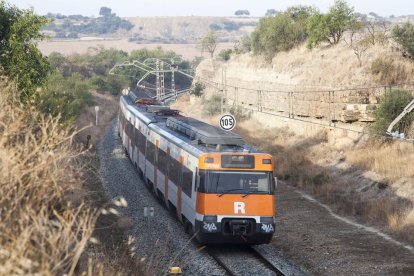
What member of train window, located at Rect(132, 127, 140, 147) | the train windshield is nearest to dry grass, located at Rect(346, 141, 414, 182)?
train window, located at Rect(132, 127, 140, 147)

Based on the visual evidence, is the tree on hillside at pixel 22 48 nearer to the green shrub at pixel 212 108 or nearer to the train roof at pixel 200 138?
the train roof at pixel 200 138

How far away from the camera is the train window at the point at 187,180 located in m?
19.2

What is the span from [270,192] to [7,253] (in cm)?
1159

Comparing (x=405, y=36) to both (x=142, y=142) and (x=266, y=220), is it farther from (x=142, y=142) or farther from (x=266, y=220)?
(x=266, y=220)

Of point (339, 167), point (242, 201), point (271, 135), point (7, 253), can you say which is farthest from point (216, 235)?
point (271, 135)

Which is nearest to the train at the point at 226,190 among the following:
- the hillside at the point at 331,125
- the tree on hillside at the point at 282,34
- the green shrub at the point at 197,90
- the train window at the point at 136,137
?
the hillside at the point at 331,125

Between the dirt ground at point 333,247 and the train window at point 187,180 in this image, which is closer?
→ the dirt ground at point 333,247

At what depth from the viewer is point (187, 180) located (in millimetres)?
19641

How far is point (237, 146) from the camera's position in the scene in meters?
19.7

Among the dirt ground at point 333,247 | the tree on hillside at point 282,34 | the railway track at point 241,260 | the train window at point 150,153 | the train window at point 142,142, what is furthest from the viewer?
the tree on hillside at point 282,34

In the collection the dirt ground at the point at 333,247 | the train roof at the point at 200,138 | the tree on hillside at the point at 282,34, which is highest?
the tree on hillside at the point at 282,34

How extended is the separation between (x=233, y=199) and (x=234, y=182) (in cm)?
47

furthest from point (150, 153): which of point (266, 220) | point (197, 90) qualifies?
point (197, 90)

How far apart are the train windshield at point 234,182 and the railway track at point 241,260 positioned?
70.4 inches
